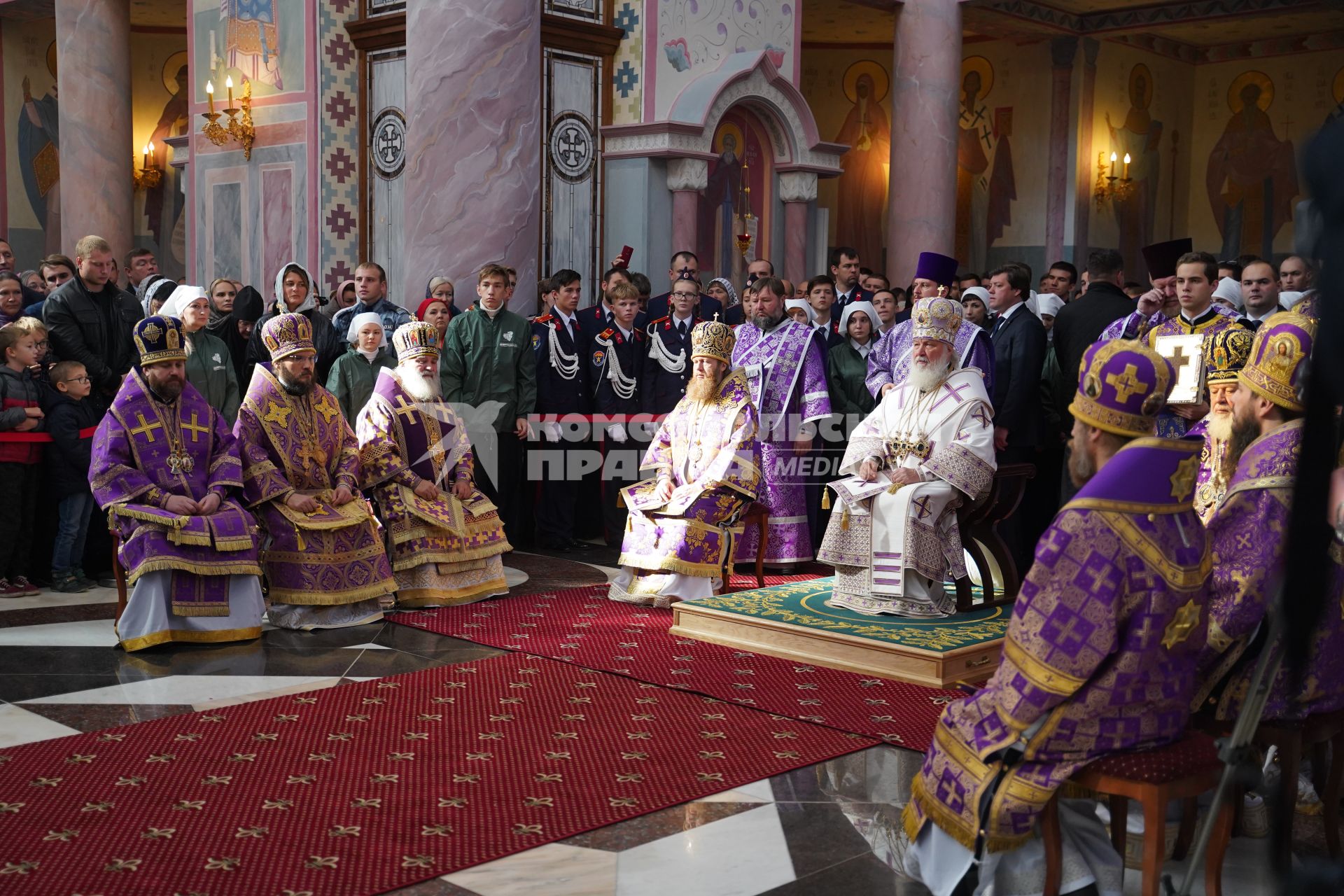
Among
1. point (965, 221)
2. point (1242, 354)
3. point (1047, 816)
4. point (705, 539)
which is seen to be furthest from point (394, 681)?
point (965, 221)

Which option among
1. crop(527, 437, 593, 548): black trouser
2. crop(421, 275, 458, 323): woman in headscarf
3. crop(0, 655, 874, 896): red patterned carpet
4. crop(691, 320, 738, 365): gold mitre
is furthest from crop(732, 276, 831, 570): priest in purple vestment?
crop(0, 655, 874, 896): red patterned carpet

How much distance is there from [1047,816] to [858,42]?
1548cm

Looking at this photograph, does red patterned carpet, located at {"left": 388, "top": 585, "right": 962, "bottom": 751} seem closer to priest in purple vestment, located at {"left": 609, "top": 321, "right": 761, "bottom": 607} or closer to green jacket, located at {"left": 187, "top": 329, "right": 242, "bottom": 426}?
priest in purple vestment, located at {"left": 609, "top": 321, "right": 761, "bottom": 607}

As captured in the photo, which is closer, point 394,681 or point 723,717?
point 723,717

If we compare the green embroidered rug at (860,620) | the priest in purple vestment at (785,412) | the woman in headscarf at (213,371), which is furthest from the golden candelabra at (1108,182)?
the woman in headscarf at (213,371)

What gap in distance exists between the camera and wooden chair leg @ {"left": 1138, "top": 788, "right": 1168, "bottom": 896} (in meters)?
2.88

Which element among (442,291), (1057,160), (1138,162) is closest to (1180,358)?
(442,291)

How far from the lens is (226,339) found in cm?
806

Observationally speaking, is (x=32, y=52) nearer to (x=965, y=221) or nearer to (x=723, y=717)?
(x=965, y=221)

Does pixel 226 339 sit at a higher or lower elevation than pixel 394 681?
higher

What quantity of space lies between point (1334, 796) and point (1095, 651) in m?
1.15

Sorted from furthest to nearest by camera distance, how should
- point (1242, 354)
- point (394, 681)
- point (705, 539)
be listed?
point (705, 539) < point (394, 681) < point (1242, 354)

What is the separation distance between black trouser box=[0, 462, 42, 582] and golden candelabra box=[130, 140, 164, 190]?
10374 millimetres

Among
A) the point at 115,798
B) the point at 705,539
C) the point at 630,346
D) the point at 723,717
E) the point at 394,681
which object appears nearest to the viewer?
the point at 115,798
